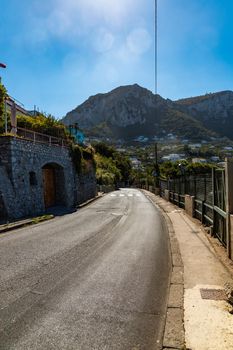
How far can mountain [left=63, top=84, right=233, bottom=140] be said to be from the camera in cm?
15288

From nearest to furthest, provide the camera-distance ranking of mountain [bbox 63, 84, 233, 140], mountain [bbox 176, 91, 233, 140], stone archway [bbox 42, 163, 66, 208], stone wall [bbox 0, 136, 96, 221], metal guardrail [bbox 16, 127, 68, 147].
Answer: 1. stone wall [bbox 0, 136, 96, 221]
2. metal guardrail [bbox 16, 127, 68, 147]
3. stone archway [bbox 42, 163, 66, 208]
4. mountain [bbox 63, 84, 233, 140]
5. mountain [bbox 176, 91, 233, 140]

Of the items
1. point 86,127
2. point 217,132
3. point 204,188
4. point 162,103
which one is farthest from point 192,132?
point 204,188

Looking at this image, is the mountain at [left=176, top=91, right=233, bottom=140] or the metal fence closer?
the metal fence

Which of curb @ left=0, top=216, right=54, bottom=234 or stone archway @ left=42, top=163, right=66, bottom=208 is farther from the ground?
stone archway @ left=42, top=163, right=66, bottom=208

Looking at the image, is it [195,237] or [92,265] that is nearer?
[92,265]

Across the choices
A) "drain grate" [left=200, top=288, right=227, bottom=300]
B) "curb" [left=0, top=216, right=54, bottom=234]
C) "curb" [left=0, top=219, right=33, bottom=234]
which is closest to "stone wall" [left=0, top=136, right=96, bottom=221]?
"curb" [left=0, top=216, right=54, bottom=234]

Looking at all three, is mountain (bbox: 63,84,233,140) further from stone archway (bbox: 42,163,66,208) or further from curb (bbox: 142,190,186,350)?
curb (bbox: 142,190,186,350)

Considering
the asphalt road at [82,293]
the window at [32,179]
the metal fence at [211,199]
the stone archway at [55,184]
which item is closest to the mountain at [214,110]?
the stone archway at [55,184]

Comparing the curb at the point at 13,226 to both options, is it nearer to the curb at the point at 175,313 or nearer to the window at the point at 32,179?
the window at the point at 32,179

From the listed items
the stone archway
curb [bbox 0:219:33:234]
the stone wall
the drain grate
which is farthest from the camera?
the stone archway

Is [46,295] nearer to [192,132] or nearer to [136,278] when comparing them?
[136,278]

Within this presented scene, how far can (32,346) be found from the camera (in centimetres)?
438

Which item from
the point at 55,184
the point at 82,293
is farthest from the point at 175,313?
the point at 55,184

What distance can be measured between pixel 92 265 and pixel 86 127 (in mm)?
164261
